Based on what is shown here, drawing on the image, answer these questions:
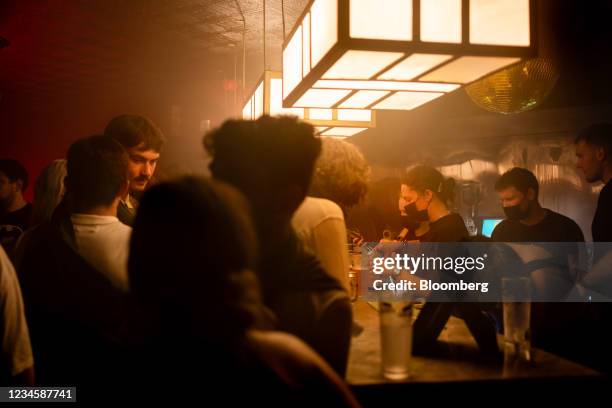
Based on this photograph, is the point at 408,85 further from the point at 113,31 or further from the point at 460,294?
the point at 113,31

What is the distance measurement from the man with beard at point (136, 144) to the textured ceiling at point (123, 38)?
2.18 metres

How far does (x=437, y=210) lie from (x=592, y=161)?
1050mm

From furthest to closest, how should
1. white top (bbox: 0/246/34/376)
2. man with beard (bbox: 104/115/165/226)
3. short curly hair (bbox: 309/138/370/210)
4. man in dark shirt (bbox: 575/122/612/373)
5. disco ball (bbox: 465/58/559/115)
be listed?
man in dark shirt (bbox: 575/122/612/373), disco ball (bbox: 465/58/559/115), man with beard (bbox: 104/115/165/226), short curly hair (bbox: 309/138/370/210), white top (bbox: 0/246/34/376)

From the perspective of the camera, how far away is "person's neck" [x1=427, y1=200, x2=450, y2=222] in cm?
373

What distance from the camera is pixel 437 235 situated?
3482 millimetres

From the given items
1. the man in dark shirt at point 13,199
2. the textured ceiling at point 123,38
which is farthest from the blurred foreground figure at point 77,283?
the textured ceiling at point 123,38

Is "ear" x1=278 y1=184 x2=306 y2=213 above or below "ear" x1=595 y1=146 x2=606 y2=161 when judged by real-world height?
below

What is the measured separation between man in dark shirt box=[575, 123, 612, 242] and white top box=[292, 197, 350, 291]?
7.25 feet

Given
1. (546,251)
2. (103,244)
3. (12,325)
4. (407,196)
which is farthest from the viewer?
(407,196)

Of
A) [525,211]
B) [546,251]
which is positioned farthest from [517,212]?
[546,251]

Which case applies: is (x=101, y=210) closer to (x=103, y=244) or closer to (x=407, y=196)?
(x=103, y=244)

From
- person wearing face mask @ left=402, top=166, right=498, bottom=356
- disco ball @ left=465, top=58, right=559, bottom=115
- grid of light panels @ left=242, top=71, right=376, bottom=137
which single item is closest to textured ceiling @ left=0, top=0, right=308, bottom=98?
grid of light panels @ left=242, top=71, right=376, bottom=137

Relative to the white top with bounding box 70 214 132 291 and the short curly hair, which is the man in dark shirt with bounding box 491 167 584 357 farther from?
the white top with bounding box 70 214 132 291

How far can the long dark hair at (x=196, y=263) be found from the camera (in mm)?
838
